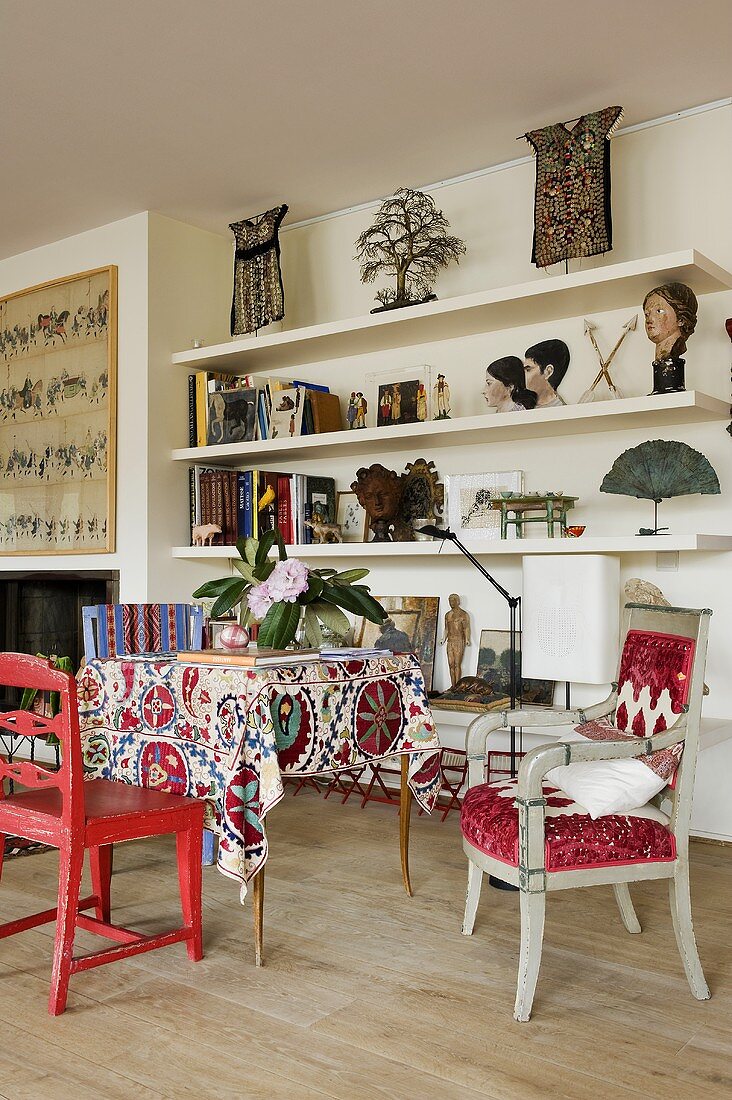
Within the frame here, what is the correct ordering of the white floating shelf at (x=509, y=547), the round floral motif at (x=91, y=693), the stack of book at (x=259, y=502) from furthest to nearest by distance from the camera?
the stack of book at (x=259, y=502) < the white floating shelf at (x=509, y=547) < the round floral motif at (x=91, y=693)

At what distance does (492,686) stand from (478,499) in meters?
0.80

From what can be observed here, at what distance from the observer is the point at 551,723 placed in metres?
2.89

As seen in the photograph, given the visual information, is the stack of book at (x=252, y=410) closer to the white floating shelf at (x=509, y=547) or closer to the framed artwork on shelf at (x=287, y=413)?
the framed artwork on shelf at (x=287, y=413)

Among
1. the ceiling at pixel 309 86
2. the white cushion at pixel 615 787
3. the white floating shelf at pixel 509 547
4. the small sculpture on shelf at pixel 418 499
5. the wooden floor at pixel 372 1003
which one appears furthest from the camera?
the small sculpture on shelf at pixel 418 499

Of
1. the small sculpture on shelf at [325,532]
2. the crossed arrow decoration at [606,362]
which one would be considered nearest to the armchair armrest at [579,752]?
the crossed arrow decoration at [606,362]

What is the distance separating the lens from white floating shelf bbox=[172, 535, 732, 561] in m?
3.54

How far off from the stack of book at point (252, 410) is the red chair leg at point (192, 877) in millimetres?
2404

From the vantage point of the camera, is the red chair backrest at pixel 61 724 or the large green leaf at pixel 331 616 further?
the large green leaf at pixel 331 616

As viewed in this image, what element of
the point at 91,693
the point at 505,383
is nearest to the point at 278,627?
the point at 91,693

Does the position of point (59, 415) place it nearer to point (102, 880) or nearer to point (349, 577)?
point (349, 577)

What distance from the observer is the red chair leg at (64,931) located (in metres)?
2.31

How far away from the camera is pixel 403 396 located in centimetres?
441

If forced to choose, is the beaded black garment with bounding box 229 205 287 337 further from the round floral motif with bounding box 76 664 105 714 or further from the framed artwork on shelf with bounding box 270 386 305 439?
the round floral motif with bounding box 76 664 105 714

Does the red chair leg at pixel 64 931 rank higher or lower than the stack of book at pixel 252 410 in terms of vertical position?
lower
